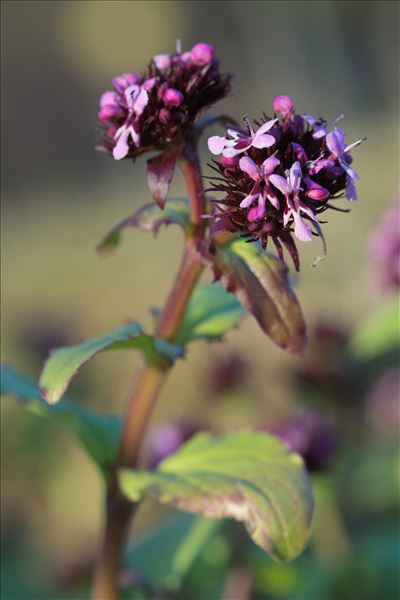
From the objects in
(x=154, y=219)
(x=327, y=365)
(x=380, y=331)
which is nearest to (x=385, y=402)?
(x=327, y=365)

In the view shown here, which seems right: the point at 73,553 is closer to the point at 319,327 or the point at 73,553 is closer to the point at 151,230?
the point at 319,327

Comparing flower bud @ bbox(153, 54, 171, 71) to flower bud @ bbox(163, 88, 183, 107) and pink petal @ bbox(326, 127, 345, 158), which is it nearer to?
flower bud @ bbox(163, 88, 183, 107)

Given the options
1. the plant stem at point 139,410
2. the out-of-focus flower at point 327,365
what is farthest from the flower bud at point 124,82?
the out-of-focus flower at point 327,365

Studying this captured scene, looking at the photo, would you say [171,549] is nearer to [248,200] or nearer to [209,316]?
[209,316]

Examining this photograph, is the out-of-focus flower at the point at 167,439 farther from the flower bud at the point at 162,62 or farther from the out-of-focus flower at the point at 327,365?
the flower bud at the point at 162,62

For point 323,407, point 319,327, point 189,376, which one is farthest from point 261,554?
point 189,376

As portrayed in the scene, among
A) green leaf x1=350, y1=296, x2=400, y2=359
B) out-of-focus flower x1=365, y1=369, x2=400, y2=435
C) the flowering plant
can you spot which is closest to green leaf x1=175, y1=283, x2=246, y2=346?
the flowering plant
